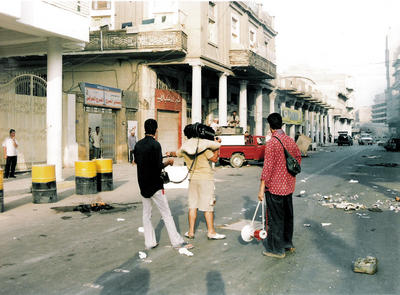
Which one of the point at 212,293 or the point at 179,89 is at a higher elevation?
the point at 179,89

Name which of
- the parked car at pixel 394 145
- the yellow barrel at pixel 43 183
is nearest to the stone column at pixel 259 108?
the parked car at pixel 394 145

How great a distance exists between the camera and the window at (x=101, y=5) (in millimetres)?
25453

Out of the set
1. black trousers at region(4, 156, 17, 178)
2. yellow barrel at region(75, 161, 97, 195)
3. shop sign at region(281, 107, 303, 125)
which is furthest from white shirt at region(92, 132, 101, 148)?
shop sign at region(281, 107, 303, 125)

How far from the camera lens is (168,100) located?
24.7m

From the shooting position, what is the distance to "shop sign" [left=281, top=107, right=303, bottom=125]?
139 ft

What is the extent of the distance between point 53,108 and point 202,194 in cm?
860

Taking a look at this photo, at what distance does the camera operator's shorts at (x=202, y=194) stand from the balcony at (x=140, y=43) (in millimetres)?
16380

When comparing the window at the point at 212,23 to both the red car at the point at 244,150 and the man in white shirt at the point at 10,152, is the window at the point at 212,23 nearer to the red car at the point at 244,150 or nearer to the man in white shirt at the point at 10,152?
the red car at the point at 244,150

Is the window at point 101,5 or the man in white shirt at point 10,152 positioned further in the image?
the window at point 101,5

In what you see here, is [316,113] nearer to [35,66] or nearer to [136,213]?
[35,66]

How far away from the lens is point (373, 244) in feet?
18.5

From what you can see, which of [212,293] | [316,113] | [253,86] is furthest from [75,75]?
[316,113]

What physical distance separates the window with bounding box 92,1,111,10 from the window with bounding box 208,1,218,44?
6.86m

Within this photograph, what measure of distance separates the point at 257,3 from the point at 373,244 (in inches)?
1198
